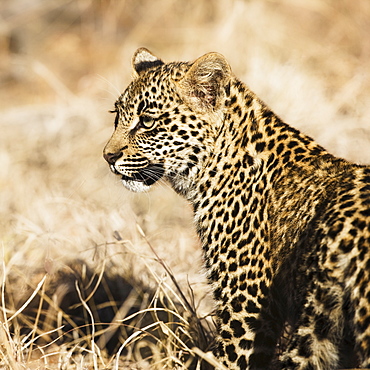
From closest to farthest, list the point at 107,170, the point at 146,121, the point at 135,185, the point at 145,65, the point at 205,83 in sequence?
the point at 205,83 → the point at 146,121 → the point at 135,185 → the point at 145,65 → the point at 107,170

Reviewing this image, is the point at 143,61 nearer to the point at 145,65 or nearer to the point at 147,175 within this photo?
the point at 145,65

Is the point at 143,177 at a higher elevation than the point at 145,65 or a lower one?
lower

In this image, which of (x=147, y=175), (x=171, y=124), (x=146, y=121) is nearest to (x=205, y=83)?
(x=171, y=124)

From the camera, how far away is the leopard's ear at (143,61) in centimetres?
685

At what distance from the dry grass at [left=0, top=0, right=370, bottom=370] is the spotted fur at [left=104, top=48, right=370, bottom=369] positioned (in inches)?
22.4

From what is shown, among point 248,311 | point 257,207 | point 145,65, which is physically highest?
point 145,65

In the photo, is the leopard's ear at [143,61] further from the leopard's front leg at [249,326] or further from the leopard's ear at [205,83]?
the leopard's front leg at [249,326]

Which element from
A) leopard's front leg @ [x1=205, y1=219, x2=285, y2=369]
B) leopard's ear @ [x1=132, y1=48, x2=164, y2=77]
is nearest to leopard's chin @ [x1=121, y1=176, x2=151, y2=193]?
leopard's front leg @ [x1=205, y1=219, x2=285, y2=369]

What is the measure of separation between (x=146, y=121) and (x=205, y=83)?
58 centimetres

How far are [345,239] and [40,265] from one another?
4899mm

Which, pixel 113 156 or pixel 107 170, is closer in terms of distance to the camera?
pixel 113 156

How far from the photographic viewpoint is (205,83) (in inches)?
231

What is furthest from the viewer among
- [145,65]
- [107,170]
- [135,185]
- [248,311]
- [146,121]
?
[107,170]

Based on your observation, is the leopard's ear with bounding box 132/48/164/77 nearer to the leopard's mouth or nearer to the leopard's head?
the leopard's head
